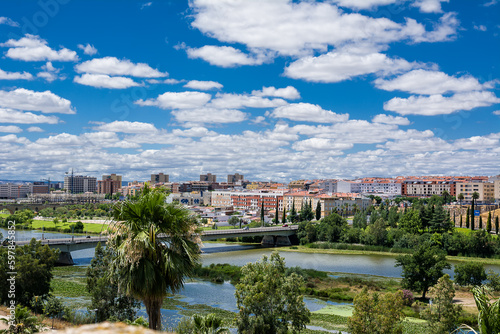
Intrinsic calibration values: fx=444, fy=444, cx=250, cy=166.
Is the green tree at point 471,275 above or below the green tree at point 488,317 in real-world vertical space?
below

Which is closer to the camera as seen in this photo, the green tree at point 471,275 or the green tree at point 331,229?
the green tree at point 471,275

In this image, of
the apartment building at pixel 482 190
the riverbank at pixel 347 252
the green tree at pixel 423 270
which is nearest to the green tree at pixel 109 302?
the green tree at pixel 423 270

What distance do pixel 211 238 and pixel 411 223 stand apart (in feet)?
95.4

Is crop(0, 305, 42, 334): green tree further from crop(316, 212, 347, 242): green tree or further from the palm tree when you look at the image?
crop(316, 212, 347, 242): green tree

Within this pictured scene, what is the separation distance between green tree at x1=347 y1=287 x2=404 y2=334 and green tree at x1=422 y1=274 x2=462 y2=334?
3.33m

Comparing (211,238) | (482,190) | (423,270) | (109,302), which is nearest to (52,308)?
(109,302)

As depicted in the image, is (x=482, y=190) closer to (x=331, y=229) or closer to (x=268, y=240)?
(x=331, y=229)

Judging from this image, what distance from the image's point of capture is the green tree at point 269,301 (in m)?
17.4

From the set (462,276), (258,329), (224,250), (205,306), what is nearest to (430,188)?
(224,250)

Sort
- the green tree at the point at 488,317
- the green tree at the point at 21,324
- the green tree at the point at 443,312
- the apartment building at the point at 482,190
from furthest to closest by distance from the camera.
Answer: the apartment building at the point at 482,190 → the green tree at the point at 443,312 → the green tree at the point at 21,324 → the green tree at the point at 488,317

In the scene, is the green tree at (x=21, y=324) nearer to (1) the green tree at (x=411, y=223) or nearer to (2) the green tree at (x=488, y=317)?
(2) the green tree at (x=488, y=317)

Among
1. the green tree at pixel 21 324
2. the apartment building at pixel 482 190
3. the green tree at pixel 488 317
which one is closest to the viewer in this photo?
the green tree at pixel 488 317

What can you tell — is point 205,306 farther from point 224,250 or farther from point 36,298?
point 224,250

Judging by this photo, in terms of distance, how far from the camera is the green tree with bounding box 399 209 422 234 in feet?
211
